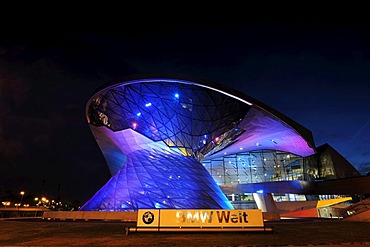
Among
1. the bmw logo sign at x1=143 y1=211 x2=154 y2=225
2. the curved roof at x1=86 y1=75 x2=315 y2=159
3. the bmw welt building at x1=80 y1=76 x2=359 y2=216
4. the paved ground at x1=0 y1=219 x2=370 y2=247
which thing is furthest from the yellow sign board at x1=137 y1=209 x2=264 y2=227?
the curved roof at x1=86 y1=75 x2=315 y2=159

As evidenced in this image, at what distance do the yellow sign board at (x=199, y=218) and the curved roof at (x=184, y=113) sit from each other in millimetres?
15128

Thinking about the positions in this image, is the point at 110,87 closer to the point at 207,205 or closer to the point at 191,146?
the point at 191,146

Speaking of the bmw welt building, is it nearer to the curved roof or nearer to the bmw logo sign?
the curved roof

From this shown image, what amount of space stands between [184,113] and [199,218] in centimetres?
1907

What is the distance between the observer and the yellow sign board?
39.4ft

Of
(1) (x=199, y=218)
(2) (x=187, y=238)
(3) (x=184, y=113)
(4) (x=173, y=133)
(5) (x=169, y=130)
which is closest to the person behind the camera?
(2) (x=187, y=238)

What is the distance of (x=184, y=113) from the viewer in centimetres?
3020

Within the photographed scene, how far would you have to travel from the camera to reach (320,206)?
39906 millimetres

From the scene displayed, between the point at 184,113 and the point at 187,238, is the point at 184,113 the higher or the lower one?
the higher one

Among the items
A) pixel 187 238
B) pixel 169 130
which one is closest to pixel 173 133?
pixel 169 130

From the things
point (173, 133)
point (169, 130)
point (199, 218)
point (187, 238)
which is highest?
point (169, 130)

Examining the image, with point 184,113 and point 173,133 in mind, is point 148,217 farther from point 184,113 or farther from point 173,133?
point 173,133

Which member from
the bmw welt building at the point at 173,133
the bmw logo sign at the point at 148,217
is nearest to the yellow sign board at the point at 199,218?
the bmw logo sign at the point at 148,217

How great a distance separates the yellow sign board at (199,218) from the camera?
1201 cm
